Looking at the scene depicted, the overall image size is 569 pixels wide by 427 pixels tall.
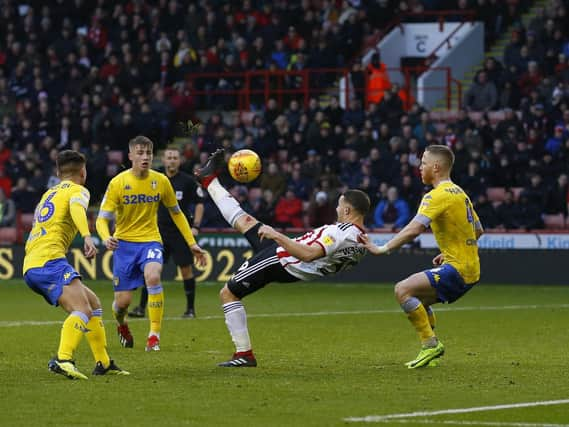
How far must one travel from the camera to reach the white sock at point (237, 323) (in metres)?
12.2

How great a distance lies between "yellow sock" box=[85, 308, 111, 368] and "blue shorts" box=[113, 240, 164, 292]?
301cm

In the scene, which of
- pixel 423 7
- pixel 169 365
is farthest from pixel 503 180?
pixel 169 365

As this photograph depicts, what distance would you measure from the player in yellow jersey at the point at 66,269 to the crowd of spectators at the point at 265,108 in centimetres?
1502

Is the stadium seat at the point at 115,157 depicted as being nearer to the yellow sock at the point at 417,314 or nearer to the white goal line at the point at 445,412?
the yellow sock at the point at 417,314

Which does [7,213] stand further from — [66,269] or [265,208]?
[66,269]

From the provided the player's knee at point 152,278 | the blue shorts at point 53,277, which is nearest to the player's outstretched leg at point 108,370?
the blue shorts at point 53,277

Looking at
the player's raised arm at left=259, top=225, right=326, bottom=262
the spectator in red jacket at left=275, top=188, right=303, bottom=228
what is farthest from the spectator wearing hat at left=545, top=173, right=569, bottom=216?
the player's raised arm at left=259, top=225, right=326, bottom=262

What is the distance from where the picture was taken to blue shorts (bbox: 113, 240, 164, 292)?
14477 mm

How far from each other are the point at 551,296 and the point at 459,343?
26.5 ft

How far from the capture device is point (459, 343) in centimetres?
1497

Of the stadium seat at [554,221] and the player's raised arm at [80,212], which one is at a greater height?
the player's raised arm at [80,212]

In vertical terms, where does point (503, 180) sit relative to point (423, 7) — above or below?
below


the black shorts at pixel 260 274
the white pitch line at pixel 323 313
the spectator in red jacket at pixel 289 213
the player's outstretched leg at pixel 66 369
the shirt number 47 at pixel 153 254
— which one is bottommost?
the white pitch line at pixel 323 313

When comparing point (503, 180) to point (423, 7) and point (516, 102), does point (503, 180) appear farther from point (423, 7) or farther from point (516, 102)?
point (423, 7)
